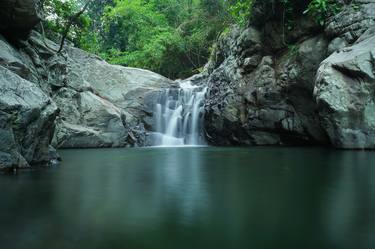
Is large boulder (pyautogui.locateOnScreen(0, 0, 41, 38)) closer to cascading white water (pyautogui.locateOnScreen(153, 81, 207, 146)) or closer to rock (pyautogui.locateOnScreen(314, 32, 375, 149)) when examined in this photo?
cascading white water (pyautogui.locateOnScreen(153, 81, 207, 146))

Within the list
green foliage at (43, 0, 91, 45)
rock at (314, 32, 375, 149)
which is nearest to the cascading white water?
green foliage at (43, 0, 91, 45)

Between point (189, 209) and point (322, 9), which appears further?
point (322, 9)

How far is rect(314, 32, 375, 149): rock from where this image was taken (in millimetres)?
8977

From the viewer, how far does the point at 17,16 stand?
8844 millimetres

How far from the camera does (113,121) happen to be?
13.2 metres

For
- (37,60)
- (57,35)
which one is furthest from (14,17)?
(57,35)

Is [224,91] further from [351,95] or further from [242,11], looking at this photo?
[351,95]

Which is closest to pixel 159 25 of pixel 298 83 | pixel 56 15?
pixel 56 15

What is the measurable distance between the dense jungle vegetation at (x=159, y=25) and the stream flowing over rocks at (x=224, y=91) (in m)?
0.79

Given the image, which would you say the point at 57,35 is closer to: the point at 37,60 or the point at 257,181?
the point at 37,60

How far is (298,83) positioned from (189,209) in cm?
873

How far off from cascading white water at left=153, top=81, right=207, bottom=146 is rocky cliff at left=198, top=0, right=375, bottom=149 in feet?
2.00

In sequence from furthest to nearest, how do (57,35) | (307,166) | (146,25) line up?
1. (146,25)
2. (57,35)
3. (307,166)

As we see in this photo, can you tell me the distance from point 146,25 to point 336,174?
21531 millimetres
